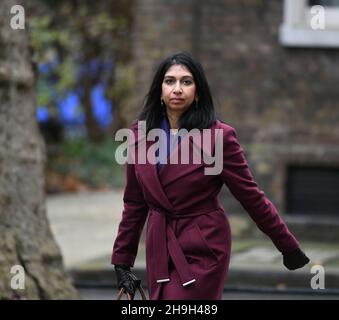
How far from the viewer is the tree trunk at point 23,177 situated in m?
8.09

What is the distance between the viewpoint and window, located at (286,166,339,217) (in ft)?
42.6

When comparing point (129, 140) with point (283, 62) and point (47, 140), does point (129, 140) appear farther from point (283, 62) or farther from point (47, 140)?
point (47, 140)

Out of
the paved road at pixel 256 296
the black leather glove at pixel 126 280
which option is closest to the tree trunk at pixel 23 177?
the paved road at pixel 256 296

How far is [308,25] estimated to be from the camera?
12.8 metres

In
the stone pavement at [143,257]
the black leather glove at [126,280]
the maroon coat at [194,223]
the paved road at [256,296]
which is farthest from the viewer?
the stone pavement at [143,257]

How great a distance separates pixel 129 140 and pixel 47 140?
19453 millimetres

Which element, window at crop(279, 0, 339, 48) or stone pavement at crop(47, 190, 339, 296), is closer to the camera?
stone pavement at crop(47, 190, 339, 296)

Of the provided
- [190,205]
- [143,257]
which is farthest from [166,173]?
[143,257]

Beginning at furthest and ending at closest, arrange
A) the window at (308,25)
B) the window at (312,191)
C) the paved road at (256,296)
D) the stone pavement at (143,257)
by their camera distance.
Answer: the window at (312,191) → the window at (308,25) → the stone pavement at (143,257) → the paved road at (256,296)

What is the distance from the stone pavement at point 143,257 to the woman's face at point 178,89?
4381mm

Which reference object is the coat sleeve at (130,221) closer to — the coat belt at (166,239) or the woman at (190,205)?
the woman at (190,205)

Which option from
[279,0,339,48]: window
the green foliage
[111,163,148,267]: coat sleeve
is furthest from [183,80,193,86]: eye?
the green foliage

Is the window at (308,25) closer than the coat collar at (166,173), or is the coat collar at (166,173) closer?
the coat collar at (166,173)

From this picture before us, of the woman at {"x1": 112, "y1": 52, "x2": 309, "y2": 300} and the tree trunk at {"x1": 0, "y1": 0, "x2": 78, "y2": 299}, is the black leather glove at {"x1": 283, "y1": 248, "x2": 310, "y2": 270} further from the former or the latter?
the tree trunk at {"x1": 0, "y1": 0, "x2": 78, "y2": 299}
